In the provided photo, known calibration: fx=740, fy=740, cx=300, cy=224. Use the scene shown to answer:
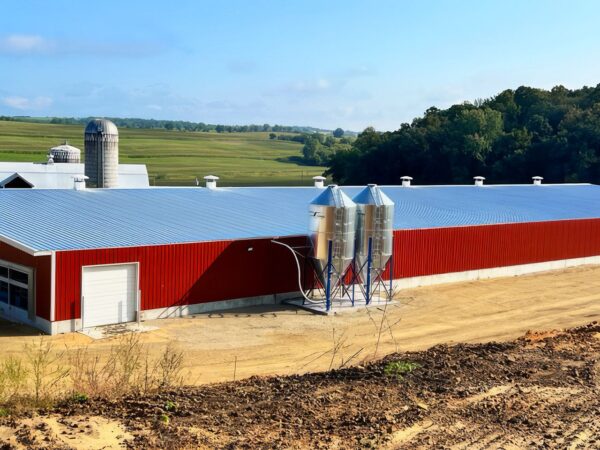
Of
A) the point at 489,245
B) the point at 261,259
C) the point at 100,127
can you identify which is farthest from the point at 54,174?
the point at 489,245

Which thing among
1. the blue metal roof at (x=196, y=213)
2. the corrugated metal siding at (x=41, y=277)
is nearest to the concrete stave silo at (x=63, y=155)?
the blue metal roof at (x=196, y=213)

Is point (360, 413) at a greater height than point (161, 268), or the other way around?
point (161, 268)

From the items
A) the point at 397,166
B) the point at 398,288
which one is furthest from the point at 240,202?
the point at 397,166

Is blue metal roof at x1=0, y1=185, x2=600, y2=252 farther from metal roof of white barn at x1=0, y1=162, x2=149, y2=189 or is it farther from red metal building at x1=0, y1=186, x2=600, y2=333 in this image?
metal roof of white barn at x1=0, y1=162, x2=149, y2=189

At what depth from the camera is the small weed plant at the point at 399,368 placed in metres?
14.7

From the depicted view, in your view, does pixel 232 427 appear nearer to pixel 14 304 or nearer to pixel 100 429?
pixel 100 429

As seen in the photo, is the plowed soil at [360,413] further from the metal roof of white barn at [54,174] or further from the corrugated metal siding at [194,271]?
the metal roof of white barn at [54,174]

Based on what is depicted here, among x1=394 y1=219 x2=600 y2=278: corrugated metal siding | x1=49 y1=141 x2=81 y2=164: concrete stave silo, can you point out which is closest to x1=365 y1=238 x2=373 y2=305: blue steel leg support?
x1=394 y1=219 x2=600 y2=278: corrugated metal siding

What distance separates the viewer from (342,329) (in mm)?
24469

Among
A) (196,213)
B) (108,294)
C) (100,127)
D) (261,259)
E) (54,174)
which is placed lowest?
(108,294)

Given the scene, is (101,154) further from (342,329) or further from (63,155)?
(342,329)

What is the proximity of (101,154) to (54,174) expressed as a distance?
8593 millimetres

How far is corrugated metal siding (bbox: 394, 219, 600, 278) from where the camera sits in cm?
3244

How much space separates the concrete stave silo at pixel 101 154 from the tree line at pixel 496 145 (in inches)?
2250
